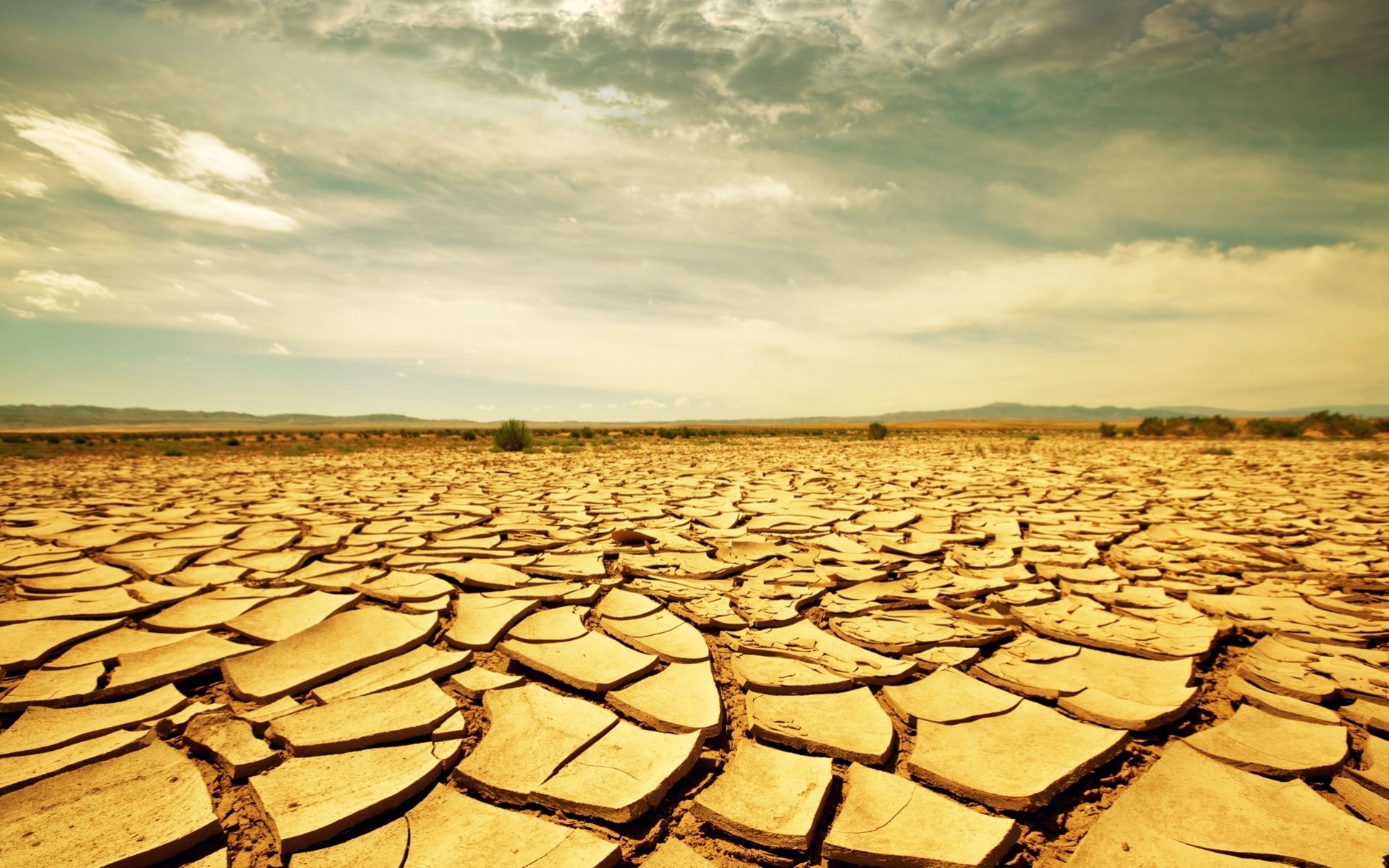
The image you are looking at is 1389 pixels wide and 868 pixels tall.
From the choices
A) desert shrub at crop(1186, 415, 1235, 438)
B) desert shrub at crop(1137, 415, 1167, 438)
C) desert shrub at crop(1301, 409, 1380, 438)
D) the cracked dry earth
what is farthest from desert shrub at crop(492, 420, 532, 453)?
desert shrub at crop(1301, 409, 1380, 438)

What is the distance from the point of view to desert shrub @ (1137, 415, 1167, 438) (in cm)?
1511

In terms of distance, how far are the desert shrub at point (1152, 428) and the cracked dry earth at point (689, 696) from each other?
14.9 metres

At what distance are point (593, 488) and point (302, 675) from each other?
331 cm

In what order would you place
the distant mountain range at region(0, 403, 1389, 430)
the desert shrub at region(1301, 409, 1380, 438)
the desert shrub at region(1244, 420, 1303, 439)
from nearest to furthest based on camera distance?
the desert shrub at region(1301, 409, 1380, 438)
the desert shrub at region(1244, 420, 1303, 439)
the distant mountain range at region(0, 403, 1389, 430)

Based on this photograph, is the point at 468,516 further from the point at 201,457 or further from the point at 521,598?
the point at 201,457

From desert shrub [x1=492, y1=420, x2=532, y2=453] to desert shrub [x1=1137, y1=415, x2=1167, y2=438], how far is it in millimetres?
15882

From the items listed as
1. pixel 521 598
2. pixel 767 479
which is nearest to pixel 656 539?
pixel 521 598

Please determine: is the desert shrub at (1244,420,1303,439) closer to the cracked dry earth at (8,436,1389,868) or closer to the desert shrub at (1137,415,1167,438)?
the desert shrub at (1137,415,1167,438)

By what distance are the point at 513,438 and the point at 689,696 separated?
352 inches

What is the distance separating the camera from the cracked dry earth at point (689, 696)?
2.96 ft

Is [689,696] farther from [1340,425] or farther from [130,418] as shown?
[130,418]

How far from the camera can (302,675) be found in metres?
1.40

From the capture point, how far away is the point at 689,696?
1.33m

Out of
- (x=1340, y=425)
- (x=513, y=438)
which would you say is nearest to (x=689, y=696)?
(x=513, y=438)
